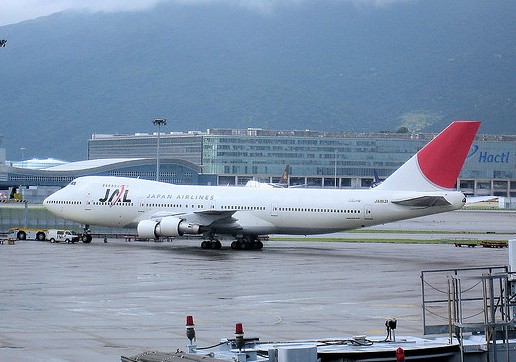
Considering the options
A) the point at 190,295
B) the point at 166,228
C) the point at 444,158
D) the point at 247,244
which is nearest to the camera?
the point at 190,295

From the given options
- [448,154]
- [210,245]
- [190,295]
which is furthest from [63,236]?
[190,295]

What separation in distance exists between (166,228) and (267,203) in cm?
609

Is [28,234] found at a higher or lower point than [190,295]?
higher

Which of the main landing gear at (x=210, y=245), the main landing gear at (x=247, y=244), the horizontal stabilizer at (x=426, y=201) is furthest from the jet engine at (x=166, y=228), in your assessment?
the horizontal stabilizer at (x=426, y=201)

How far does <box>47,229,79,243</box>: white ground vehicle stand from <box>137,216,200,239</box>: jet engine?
8.15 m

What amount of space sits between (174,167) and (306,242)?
128m

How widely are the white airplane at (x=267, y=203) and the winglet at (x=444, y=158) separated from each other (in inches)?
2.1

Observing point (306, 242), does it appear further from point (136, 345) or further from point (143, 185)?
point (136, 345)

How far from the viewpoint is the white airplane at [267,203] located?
5678 cm

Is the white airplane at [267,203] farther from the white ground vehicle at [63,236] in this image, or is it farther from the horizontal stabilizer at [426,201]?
the white ground vehicle at [63,236]

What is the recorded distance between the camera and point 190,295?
114 feet

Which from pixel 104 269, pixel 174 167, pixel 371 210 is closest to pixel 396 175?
pixel 371 210

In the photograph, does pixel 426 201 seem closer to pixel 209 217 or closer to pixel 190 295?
pixel 209 217

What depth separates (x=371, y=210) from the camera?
58.1 meters
